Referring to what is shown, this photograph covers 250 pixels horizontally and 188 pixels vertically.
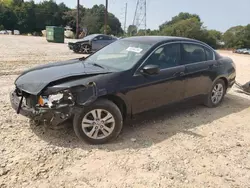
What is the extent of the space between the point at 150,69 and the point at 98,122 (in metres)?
1.13

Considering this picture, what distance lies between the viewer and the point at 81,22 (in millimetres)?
64500

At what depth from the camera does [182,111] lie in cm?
528

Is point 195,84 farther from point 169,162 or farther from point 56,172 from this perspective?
point 56,172

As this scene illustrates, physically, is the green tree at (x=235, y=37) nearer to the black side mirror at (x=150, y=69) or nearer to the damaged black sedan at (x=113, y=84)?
the damaged black sedan at (x=113, y=84)

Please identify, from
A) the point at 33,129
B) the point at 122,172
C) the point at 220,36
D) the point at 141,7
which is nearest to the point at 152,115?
the point at 122,172

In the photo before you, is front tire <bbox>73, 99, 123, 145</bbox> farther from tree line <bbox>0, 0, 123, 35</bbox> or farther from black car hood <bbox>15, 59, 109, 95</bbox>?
tree line <bbox>0, 0, 123, 35</bbox>

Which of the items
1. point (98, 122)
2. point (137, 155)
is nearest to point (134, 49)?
point (98, 122)

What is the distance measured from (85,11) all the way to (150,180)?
73.1m

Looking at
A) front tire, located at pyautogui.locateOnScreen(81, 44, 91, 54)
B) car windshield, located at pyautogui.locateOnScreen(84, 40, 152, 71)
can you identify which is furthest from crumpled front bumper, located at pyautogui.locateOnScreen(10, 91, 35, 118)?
front tire, located at pyautogui.locateOnScreen(81, 44, 91, 54)

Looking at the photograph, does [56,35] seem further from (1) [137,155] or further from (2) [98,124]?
(1) [137,155]

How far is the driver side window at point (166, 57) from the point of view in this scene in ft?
14.2

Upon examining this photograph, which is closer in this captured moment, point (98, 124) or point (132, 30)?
point (98, 124)

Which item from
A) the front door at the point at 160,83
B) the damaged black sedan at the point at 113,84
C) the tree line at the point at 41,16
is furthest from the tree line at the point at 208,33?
the front door at the point at 160,83

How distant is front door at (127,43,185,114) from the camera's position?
13.3ft
